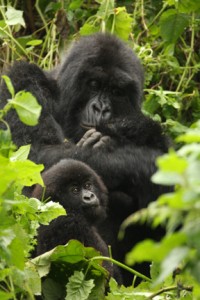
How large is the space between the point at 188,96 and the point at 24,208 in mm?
3497

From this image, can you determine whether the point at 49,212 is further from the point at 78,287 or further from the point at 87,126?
the point at 87,126

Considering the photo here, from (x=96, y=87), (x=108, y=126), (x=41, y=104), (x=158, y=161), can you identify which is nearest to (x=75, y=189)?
(x=108, y=126)

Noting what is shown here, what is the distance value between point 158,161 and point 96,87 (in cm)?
374

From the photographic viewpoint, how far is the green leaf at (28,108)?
2.34 m

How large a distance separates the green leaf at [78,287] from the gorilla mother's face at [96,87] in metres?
1.72

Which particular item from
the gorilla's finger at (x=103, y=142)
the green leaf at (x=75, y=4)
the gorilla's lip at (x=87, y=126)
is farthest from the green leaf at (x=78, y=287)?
the green leaf at (x=75, y=4)

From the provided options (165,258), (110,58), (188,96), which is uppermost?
(165,258)

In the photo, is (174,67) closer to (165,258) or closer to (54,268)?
(54,268)

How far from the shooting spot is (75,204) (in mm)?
3979

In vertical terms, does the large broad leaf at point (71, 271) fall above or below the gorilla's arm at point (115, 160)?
above

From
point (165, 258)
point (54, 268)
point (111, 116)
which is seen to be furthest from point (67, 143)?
point (165, 258)

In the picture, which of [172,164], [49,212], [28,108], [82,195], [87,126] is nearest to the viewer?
[172,164]

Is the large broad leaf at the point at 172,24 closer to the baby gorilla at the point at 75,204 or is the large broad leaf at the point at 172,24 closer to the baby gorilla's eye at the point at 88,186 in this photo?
the baby gorilla at the point at 75,204

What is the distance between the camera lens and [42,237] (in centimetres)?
377
